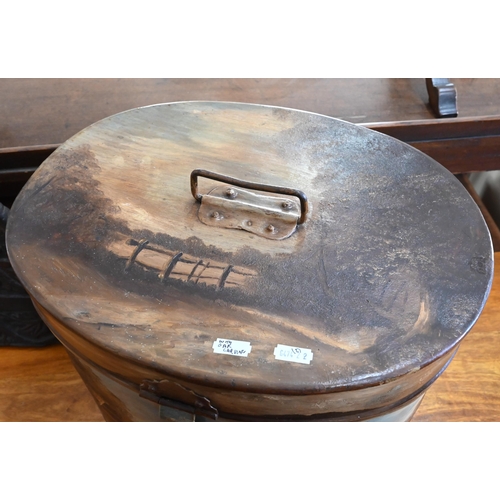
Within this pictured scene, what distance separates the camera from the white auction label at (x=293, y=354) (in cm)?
103

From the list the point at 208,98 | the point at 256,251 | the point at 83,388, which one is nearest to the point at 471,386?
the point at 256,251

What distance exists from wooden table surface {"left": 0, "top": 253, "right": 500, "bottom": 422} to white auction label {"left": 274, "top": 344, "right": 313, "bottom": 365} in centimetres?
90

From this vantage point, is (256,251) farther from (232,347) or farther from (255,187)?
(232,347)

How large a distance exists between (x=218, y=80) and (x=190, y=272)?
50.1 inches

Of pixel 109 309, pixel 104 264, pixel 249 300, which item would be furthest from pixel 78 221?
pixel 249 300

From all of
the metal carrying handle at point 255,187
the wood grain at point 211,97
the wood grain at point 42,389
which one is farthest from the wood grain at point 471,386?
the wood grain at point 42,389

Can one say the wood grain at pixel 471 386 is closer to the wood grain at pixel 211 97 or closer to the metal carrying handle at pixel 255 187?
the wood grain at pixel 211 97

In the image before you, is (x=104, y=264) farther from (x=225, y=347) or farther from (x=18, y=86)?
(x=18, y=86)

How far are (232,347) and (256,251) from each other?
9.7 inches

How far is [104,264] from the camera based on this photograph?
1.19 meters

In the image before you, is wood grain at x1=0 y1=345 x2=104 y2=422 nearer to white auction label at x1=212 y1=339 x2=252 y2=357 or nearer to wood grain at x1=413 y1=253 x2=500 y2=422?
white auction label at x1=212 y1=339 x2=252 y2=357

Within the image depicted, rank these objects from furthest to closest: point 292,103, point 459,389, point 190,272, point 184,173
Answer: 1. point 292,103
2. point 459,389
3. point 184,173
4. point 190,272

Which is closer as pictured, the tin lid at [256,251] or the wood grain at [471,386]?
the tin lid at [256,251]

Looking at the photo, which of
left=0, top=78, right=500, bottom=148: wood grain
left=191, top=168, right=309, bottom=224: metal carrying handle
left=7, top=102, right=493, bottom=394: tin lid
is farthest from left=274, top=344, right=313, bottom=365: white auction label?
left=0, top=78, right=500, bottom=148: wood grain
